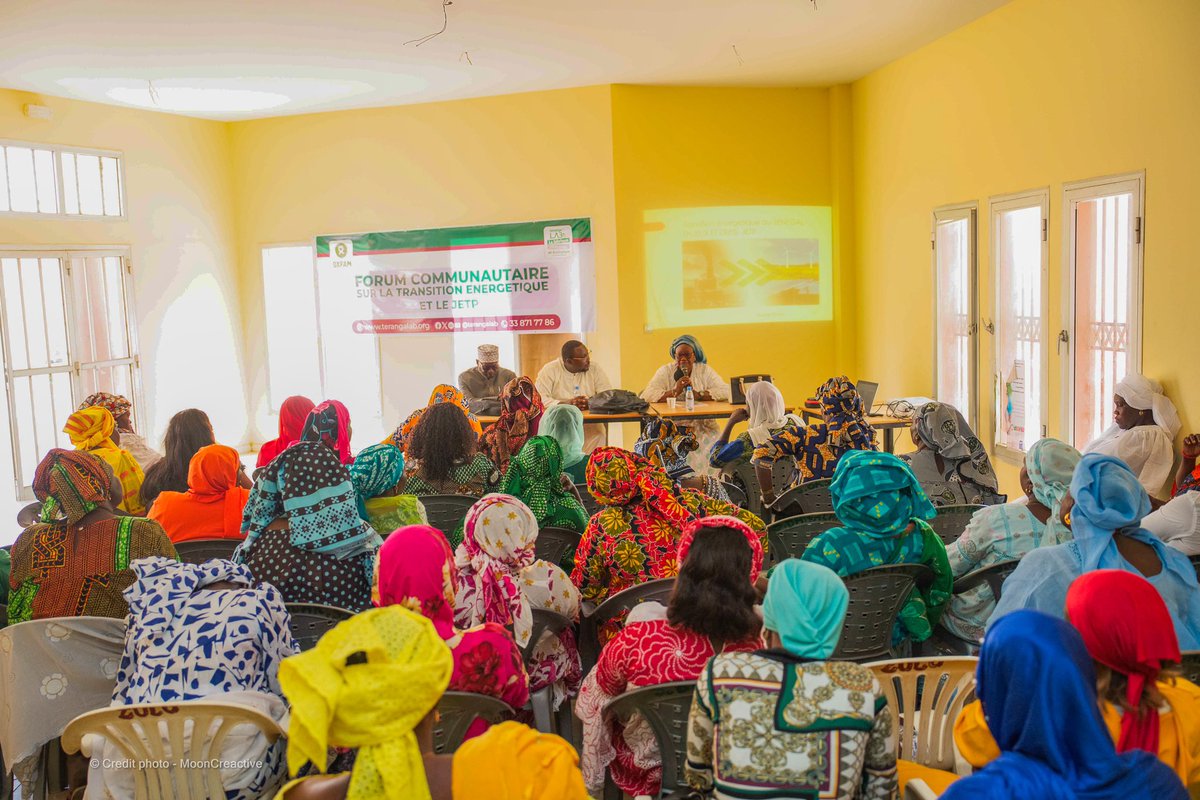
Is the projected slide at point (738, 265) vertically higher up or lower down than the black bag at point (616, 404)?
higher up

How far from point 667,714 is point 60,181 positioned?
8327mm

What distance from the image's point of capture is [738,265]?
9.68 meters

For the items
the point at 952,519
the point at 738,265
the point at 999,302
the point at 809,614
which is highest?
the point at 738,265

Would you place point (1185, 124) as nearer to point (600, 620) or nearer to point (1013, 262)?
point (1013, 262)

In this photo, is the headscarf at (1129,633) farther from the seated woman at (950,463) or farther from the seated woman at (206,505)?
the seated woman at (206,505)

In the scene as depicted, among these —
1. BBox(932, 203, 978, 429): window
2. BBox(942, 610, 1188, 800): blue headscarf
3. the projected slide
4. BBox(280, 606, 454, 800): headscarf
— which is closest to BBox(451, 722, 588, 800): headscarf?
BBox(280, 606, 454, 800): headscarf

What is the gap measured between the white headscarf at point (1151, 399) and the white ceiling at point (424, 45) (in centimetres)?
279

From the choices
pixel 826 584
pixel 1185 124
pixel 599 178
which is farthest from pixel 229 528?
pixel 599 178

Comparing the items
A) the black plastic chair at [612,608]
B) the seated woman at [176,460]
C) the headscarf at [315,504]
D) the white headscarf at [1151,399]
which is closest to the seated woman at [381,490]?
the headscarf at [315,504]

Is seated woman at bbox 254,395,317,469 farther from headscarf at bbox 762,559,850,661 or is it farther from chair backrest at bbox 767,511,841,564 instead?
headscarf at bbox 762,559,850,661

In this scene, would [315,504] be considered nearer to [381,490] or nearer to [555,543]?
[381,490]

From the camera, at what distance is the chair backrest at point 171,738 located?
87.0 inches

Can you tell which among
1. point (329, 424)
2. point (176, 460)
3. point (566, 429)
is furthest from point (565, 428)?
point (176, 460)

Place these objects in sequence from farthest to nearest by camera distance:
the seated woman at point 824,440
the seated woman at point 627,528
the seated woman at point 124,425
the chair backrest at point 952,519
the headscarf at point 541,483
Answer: the seated woman at point 124,425 → the seated woman at point 824,440 → the headscarf at point 541,483 → the chair backrest at point 952,519 → the seated woman at point 627,528
